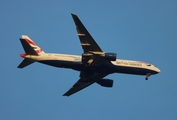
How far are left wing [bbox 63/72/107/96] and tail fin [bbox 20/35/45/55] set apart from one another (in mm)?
9773

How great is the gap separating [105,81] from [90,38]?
50.9 ft

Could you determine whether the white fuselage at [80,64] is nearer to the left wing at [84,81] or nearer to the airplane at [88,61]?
the airplane at [88,61]

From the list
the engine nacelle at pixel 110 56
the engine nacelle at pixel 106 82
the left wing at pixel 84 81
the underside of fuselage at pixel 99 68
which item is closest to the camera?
the engine nacelle at pixel 110 56

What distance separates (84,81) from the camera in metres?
80.2

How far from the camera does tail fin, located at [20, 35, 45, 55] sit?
226 ft

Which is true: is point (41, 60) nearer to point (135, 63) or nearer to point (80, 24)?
point (80, 24)

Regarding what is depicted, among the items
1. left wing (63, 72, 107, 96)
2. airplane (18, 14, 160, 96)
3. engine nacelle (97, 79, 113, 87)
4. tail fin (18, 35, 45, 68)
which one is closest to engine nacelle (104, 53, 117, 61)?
airplane (18, 14, 160, 96)

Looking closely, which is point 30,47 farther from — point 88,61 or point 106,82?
point 106,82

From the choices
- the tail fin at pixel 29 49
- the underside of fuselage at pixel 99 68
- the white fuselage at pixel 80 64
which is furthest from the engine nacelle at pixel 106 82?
the tail fin at pixel 29 49

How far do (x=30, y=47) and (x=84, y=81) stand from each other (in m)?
15.5

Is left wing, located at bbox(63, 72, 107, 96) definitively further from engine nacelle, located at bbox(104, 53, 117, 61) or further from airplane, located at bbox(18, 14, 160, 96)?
engine nacelle, located at bbox(104, 53, 117, 61)

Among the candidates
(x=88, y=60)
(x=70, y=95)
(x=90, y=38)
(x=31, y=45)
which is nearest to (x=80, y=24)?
(x=90, y=38)

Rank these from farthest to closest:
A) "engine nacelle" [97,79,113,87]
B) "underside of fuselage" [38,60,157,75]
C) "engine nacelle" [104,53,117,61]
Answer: "engine nacelle" [97,79,113,87] < "underside of fuselage" [38,60,157,75] < "engine nacelle" [104,53,117,61]

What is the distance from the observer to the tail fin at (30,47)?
6883 centimetres
